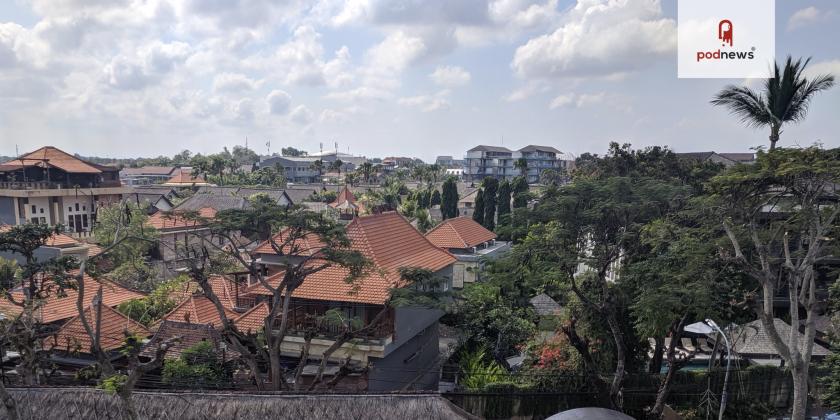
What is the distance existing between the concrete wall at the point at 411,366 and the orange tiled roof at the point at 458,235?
11852mm

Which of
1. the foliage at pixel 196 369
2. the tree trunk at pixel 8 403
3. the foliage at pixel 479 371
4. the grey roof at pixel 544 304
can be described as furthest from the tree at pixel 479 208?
the tree trunk at pixel 8 403

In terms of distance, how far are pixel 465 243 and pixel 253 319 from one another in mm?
16309

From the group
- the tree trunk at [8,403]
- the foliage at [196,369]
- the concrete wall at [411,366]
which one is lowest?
the concrete wall at [411,366]

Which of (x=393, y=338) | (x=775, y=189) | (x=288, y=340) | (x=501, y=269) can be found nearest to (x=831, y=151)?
(x=775, y=189)

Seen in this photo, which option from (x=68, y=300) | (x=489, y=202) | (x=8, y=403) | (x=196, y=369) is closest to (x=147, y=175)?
(x=489, y=202)

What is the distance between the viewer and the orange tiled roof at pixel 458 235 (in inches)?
1215

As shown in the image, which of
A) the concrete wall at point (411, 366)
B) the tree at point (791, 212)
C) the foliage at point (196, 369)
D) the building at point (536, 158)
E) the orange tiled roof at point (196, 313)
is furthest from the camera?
the building at point (536, 158)

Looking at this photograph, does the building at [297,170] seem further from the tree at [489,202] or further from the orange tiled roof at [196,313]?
the orange tiled roof at [196,313]

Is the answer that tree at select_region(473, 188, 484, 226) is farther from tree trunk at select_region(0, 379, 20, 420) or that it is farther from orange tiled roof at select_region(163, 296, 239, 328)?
tree trunk at select_region(0, 379, 20, 420)

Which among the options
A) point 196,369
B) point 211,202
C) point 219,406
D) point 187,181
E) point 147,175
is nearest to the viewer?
point 219,406

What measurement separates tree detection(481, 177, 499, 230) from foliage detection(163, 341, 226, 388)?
1185 inches

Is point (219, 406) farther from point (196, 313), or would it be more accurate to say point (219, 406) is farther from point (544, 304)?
point (544, 304)

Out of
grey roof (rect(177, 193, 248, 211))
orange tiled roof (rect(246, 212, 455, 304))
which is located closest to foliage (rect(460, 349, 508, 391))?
orange tiled roof (rect(246, 212, 455, 304))

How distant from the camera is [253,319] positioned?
54.0ft
